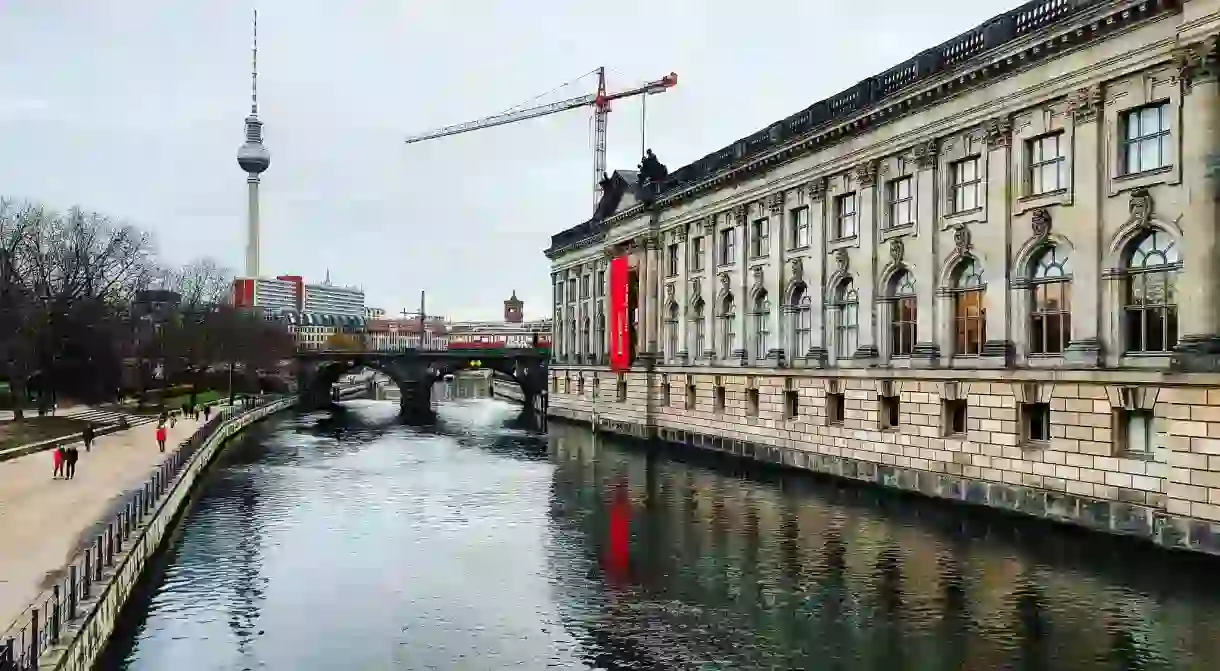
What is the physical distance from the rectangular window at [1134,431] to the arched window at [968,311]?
790 centimetres

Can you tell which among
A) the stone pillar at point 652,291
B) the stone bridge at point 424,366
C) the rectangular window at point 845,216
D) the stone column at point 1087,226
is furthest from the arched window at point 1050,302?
the stone bridge at point 424,366

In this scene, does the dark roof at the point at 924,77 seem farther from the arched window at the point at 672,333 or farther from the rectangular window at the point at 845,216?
the arched window at the point at 672,333

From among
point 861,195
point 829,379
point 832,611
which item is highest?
point 861,195

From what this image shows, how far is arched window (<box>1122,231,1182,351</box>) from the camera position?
32.2 metres

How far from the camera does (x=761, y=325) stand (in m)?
60.3

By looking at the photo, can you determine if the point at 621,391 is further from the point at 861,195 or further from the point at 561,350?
the point at 861,195

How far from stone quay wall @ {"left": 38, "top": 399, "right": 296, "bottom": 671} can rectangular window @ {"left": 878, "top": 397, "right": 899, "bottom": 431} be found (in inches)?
1138

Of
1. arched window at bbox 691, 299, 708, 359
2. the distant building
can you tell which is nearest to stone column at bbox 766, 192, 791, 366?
arched window at bbox 691, 299, 708, 359

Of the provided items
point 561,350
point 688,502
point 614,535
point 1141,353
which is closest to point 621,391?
point 561,350

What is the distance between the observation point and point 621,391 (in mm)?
81625

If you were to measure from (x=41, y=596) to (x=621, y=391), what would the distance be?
60180mm

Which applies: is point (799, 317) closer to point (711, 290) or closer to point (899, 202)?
point (899, 202)

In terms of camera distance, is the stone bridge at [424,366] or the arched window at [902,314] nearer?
the arched window at [902,314]

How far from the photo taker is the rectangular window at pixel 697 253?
226ft
